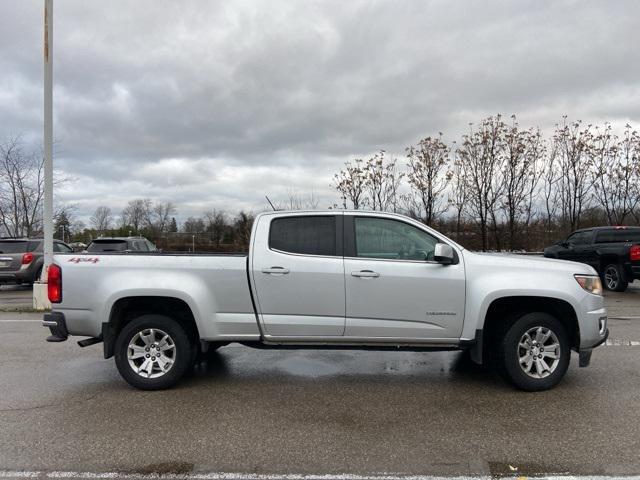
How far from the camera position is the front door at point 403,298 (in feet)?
16.9

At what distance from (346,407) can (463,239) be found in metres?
22.3

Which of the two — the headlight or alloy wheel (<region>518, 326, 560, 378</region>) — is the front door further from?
the headlight

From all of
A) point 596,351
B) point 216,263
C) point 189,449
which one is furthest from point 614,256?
point 189,449

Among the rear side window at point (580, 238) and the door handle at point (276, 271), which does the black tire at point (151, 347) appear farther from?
the rear side window at point (580, 238)

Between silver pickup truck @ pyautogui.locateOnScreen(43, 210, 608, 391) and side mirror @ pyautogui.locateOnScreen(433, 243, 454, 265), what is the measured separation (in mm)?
12

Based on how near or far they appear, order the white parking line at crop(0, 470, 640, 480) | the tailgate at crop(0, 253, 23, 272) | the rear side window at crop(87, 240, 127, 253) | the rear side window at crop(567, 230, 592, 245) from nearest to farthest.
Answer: the white parking line at crop(0, 470, 640, 480) → the rear side window at crop(87, 240, 127, 253) → the rear side window at crop(567, 230, 592, 245) → the tailgate at crop(0, 253, 23, 272)

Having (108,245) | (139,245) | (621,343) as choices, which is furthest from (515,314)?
(139,245)

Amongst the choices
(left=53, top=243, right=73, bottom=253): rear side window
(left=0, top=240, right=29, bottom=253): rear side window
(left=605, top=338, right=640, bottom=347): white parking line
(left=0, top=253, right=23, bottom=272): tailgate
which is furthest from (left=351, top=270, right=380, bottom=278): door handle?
(left=53, top=243, right=73, bottom=253): rear side window

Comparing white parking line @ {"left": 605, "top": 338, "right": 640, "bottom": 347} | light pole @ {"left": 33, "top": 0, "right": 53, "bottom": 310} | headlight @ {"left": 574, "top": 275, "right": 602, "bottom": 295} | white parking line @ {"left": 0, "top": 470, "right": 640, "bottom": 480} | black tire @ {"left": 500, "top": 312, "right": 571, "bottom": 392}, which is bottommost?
white parking line @ {"left": 0, "top": 470, "right": 640, "bottom": 480}

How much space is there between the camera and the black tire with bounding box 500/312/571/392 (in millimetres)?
5129

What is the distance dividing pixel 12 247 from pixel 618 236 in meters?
17.6

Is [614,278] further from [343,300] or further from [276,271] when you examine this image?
[276,271]

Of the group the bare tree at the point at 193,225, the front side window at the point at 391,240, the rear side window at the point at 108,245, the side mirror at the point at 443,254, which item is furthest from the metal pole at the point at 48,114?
the bare tree at the point at 193,225

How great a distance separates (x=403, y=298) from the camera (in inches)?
203
